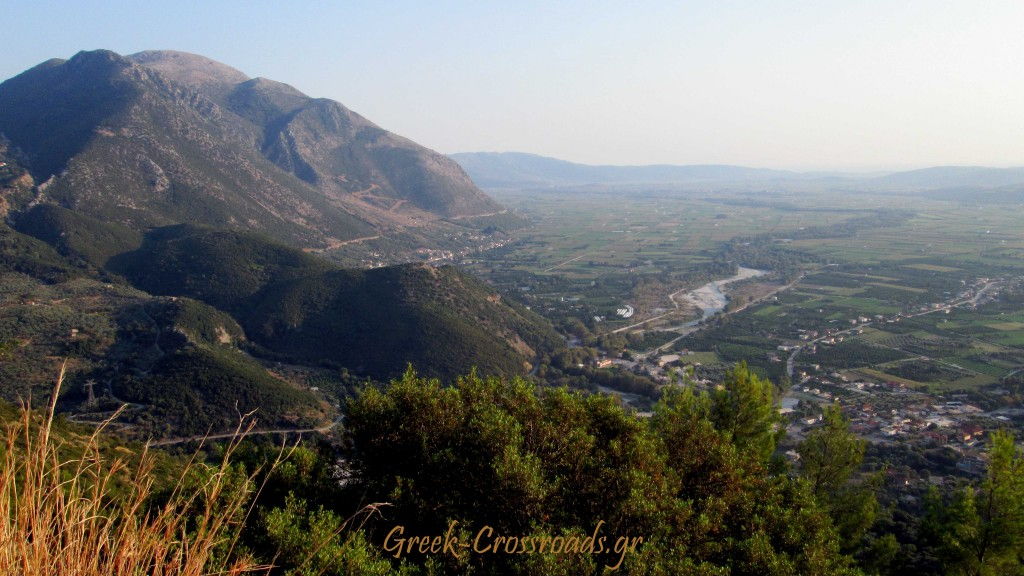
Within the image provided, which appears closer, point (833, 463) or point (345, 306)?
point (833, 463)

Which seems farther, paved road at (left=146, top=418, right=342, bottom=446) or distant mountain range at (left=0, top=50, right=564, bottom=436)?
distant mountain range at (left=0, top=50, right=564, bottom=436)

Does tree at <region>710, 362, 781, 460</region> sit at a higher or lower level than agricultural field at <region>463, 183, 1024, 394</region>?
higher

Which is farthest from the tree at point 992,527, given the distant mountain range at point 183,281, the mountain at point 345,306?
the mountain at point 345,306

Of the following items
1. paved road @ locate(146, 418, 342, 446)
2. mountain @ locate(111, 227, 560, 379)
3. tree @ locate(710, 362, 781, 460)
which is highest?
tree @ locate(710, 362, 781, 460)

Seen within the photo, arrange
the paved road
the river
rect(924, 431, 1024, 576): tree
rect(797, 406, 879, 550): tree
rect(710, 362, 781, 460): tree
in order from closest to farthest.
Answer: rect(924, 431, 1024, 576): tree < rect(797, 406, 879, 550): tree < rect(710, 362, 781, 460): tree < the paved road < the river

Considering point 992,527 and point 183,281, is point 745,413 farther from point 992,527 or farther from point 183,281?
point 183,281

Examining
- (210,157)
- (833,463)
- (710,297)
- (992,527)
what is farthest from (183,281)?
(710,297)

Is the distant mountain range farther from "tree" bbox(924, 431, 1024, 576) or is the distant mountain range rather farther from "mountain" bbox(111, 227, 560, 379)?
"tree" bbox(924, 431, 1024, 576)

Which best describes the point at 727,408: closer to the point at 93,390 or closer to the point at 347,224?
the point at 93,390

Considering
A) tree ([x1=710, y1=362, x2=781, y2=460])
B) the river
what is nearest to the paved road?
tree ([x1=710, y1=362, x2=781, y2=460])
